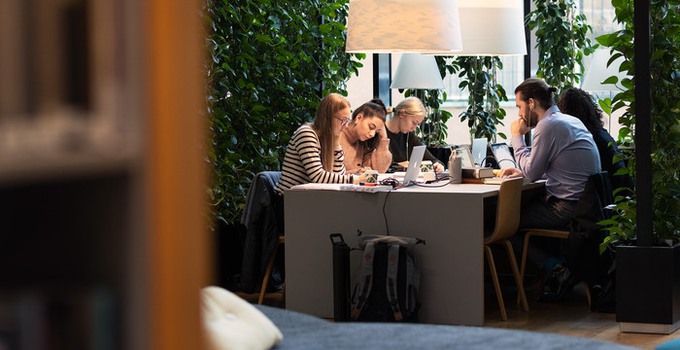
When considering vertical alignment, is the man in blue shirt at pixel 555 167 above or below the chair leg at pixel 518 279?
above

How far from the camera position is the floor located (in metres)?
5.44

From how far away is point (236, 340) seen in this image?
2736 mm

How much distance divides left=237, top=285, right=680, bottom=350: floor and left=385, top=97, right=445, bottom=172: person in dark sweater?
1.40 m

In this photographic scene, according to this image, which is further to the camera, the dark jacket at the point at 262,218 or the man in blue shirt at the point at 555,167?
the man in blue shirt at the point at 555,167

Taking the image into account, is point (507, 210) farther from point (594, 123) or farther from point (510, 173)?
point (594, 123)

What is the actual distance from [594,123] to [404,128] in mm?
1438

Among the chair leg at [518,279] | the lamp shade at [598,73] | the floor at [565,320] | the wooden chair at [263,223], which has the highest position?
the lamp shade at [598,73]

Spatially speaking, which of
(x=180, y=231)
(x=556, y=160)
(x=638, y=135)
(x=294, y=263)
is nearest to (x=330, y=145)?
(x=294, y=263)

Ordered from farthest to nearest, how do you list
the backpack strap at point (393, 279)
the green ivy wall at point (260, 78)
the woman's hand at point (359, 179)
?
the green ivy wall at point (260, 78)
the woman's hand at point (359, 179)
the backpack strap at point (393, 279)

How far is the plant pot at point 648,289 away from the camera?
5.48 metres

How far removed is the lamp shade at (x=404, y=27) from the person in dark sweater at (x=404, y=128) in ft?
5.87

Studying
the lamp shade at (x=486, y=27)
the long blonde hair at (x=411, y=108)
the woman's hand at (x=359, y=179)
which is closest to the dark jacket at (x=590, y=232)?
the lamp shade at (x=486, y=27)

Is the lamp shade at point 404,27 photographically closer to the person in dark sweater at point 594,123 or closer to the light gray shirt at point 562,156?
the light gray shirt at point 562,156

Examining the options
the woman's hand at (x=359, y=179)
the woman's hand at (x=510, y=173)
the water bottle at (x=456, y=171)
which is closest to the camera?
the woman's hand at (x=359, y=179)
